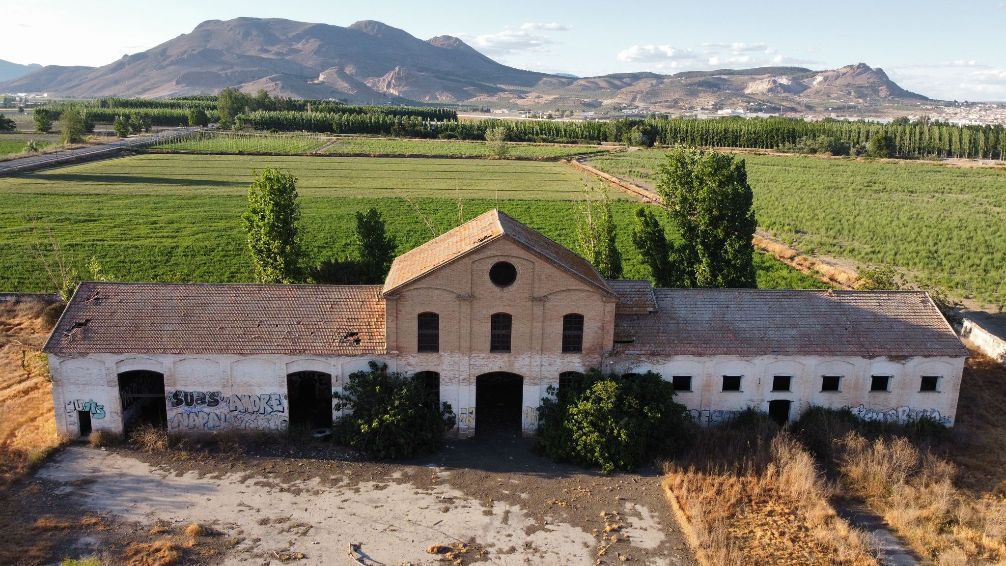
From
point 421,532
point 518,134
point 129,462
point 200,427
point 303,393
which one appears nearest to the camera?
point 421,532

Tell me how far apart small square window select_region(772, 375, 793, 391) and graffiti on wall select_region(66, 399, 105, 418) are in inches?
954

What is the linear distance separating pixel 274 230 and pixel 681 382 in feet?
71.0

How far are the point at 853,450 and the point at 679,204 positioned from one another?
17.5m

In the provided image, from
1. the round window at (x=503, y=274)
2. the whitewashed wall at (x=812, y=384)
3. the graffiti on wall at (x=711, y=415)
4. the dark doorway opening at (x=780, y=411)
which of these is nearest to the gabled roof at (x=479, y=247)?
the round window at (x=503, y=274)

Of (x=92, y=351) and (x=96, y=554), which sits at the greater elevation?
(x=92, y=351)

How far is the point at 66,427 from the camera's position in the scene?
25.9 metres

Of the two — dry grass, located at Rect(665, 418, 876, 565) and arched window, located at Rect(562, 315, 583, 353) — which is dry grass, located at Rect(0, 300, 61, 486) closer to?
arched window, located at Rect(562, 315, 583, 353)

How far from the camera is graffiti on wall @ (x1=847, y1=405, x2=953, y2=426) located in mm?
27656

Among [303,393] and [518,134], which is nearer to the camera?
[303,393]

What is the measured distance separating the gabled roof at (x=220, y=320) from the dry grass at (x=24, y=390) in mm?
3492

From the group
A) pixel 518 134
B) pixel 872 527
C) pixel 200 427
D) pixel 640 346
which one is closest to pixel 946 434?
pixel 872 527

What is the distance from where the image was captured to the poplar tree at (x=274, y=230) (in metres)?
37.3

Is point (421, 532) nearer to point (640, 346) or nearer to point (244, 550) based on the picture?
point (244, 550)

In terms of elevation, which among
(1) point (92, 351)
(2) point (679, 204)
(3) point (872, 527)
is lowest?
(3) point (872, 527)
